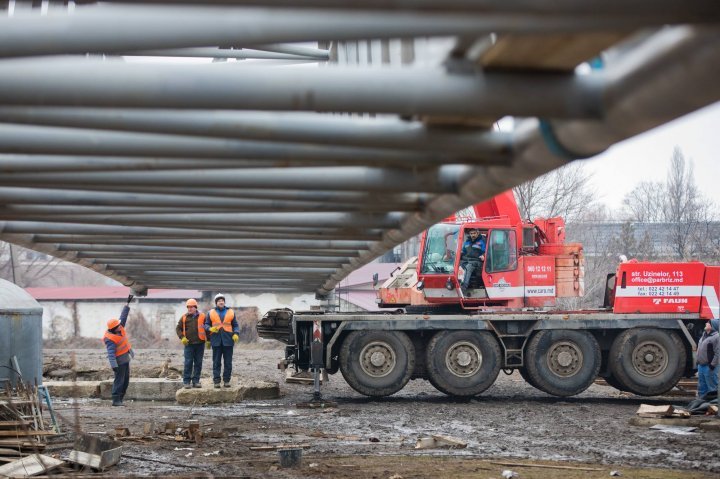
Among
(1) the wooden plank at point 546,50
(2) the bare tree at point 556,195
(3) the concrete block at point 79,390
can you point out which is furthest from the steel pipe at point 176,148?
(2) the bare tree at point 556,195

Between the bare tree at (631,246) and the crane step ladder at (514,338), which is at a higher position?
the bare tree at (631,246)

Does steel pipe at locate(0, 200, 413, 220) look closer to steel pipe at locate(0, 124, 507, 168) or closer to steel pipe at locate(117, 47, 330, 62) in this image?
steel pipe at locate(0, 124, 507, 168)

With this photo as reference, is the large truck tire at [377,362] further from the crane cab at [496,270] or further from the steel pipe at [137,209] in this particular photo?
the steel pipe at [137,209]

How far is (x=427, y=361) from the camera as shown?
17.1 m

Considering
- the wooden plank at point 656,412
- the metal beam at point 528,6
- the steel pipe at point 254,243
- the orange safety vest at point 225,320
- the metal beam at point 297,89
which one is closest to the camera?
the metal beam at point 528,6

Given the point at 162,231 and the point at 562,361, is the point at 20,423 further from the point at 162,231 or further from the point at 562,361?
the point at 562,361

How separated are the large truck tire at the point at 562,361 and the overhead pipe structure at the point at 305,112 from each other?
33.4 feet

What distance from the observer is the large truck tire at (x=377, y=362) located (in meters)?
16.9

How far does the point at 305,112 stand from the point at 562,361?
1400cm

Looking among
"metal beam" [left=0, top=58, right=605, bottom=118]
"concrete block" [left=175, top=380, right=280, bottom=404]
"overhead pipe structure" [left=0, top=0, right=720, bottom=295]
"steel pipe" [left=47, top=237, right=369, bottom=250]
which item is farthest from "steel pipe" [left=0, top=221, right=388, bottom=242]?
"concrete block" [left=175, top=380, right=280, bottom=404]

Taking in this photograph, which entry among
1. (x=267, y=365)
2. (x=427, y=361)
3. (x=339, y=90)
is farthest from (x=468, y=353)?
(x=339, y=90)

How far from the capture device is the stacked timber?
9945 mm

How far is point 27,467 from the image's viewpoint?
9195mm

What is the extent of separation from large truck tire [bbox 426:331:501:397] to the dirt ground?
347 mm
